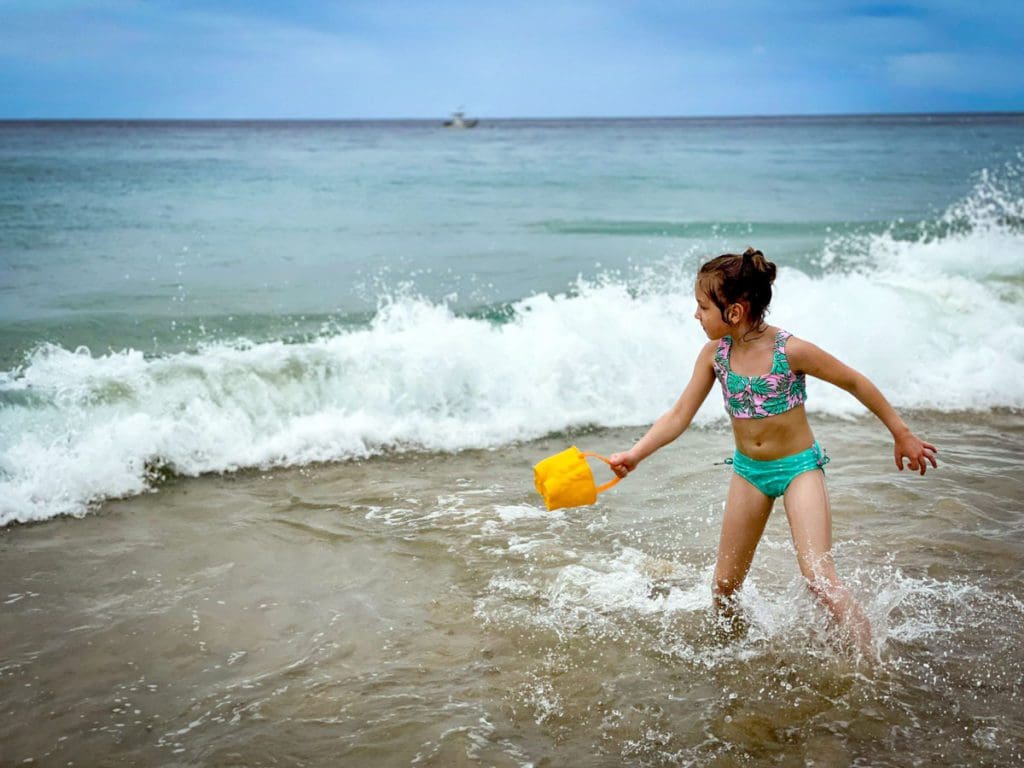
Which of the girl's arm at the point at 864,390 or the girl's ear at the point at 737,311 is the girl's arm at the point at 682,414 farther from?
the girl's arm at the point at 864,390

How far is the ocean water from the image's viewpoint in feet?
10.2

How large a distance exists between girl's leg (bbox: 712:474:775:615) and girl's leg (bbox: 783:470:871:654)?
15 centimetres

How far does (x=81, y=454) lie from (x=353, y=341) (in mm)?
2679

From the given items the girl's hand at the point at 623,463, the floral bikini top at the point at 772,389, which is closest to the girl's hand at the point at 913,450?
the floral bikini top at the point at 772,389

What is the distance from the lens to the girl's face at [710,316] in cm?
326

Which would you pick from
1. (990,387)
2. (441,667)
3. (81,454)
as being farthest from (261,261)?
(441,667)

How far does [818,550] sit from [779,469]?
0.33 metres

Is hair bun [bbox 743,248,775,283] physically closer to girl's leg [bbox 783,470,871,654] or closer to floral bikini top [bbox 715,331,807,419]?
floral bikini top [bbox 715,331,807,419]

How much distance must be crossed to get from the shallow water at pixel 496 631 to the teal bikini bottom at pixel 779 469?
1.79 feet

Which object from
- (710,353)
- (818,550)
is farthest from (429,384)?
(818,550)

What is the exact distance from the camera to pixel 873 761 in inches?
111

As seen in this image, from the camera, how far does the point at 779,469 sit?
132 inches

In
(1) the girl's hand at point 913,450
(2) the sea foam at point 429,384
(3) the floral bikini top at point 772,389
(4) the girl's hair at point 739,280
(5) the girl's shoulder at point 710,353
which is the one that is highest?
(4) the girl's hair at point 739,280

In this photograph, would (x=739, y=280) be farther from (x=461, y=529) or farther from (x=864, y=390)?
(x=461, y=529)
